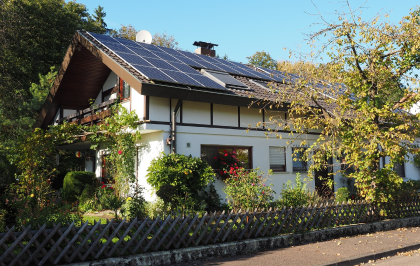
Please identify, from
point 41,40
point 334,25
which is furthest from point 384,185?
point 41,40

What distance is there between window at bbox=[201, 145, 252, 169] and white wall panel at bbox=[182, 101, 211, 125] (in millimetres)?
950

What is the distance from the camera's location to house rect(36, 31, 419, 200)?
449 inches

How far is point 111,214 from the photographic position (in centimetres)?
1100

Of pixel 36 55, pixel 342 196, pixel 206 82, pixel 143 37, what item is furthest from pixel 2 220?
pixel 36 55

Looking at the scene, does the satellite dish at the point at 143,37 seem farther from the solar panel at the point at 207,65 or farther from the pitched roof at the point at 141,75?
the solar panel at the point at 207,65

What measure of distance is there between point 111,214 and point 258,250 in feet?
16.8

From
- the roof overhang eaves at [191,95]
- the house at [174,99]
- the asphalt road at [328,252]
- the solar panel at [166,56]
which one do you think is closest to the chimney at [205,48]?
the house at [174,99]

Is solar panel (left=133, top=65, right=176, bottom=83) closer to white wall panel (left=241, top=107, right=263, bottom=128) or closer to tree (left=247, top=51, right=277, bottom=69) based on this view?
white wall panel (left=241, top=107, right=263, bottom=128)

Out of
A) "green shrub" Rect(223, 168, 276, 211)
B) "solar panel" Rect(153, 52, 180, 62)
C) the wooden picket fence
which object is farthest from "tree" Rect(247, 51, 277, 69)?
"green shrub" Rect(223, 168, 276, 211)

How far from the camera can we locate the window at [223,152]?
496 inches

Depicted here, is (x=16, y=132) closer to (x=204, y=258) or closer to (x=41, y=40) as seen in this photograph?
(x=204, y=258)

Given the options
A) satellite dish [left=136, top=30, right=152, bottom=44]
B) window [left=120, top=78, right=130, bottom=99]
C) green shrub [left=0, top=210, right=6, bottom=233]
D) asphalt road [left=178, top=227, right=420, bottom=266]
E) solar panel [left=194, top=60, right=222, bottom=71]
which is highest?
satellite dish [left=136, top=30, right=152, bottom=44]

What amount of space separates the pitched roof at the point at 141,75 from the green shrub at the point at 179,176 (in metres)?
2.02

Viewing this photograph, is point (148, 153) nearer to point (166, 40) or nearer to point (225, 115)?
point (225, 115)
